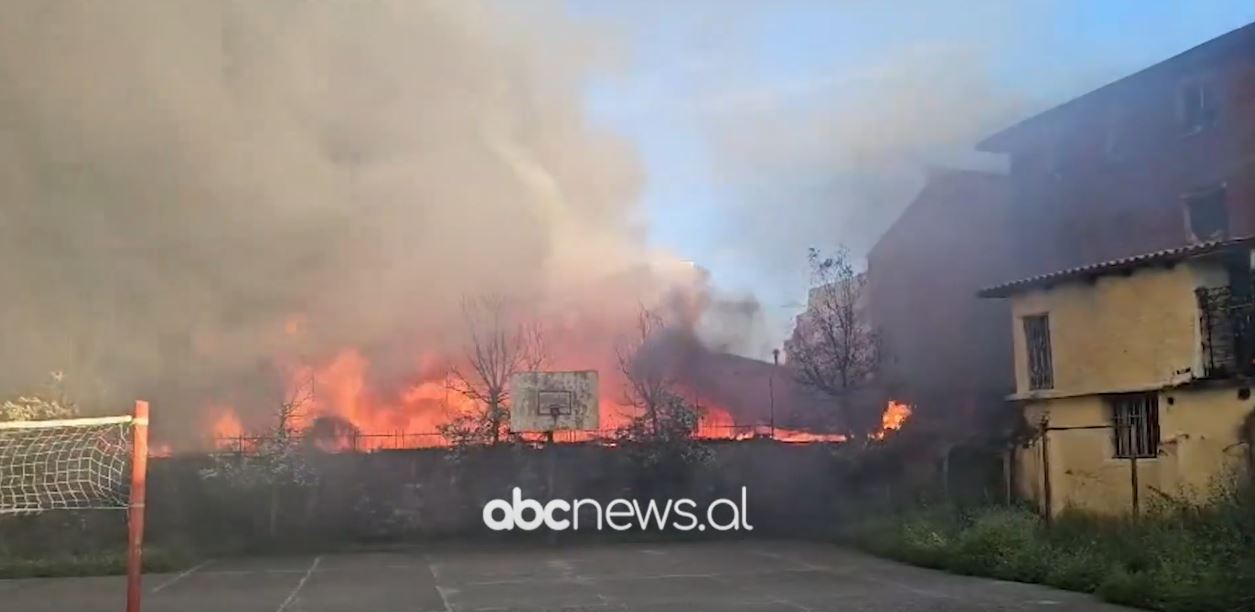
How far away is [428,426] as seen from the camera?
23.9 m

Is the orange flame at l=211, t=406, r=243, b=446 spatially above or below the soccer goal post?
above

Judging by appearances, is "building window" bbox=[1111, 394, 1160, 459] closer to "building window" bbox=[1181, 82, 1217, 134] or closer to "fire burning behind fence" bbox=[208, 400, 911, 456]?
"fire burning behind fence" bbox=[208, 400, 911, 456]

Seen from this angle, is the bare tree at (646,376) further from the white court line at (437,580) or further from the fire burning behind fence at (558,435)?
the white court line at (437,580)

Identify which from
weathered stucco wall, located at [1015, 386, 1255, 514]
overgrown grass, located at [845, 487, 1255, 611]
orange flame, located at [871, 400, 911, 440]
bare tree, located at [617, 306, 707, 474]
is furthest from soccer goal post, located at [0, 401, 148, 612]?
weathered stucco wall, located at [1015, 386, 1255, 514]

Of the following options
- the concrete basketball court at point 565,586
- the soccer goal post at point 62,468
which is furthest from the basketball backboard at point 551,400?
the soccer goal post at point 62,468

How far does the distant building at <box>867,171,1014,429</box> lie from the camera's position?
2347 centimetres

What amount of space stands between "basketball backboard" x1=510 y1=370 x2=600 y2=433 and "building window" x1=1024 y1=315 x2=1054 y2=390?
338 inches

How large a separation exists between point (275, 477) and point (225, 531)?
1.38 metres

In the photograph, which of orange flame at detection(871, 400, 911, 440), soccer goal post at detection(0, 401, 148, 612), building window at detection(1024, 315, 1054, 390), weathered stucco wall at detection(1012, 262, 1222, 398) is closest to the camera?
weathered stucco wall at detection(1012, 262, 1222, 398)

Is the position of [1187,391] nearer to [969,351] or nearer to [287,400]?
[969,351]

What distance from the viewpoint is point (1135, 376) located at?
1584cm

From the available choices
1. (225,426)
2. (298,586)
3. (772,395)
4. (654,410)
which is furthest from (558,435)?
(298,586)

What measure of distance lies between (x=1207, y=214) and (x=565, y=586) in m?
15.6

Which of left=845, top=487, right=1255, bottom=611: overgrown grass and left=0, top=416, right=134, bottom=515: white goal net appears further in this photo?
left=0, top=416, right=134, bottom=515: white goal net
